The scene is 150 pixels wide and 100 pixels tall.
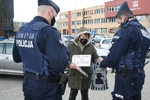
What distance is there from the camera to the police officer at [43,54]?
2.25 metres

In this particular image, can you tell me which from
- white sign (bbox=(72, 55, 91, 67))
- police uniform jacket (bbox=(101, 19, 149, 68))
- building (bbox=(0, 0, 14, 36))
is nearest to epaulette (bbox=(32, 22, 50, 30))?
police uniform jacket (bbox=(101, 19, 149, 68))

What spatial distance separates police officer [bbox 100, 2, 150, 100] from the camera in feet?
9.25

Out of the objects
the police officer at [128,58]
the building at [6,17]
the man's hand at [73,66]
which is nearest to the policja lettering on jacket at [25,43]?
the police officer at [128,58]

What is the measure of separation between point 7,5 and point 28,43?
1901 inches

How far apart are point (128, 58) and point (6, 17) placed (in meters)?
49.4

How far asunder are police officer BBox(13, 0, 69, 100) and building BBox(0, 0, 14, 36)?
143 ft

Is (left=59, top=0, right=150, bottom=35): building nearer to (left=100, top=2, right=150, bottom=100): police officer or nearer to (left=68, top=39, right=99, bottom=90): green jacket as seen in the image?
(left=68, top=39, right=99, bottom=90): green jacket

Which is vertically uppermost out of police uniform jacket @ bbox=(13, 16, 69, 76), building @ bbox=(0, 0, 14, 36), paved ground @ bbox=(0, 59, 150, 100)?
building @ bbox=(0, 0, 14, 36)

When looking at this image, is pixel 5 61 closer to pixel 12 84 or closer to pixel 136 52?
pixel 12 84

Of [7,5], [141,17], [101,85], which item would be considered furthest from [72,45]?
[141,17]

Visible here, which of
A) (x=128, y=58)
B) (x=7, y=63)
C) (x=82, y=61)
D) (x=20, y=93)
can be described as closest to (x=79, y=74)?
(x=82, y=61)

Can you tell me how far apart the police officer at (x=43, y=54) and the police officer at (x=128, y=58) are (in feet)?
2.72

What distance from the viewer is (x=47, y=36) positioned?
2242 mm

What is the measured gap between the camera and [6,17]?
1909 inches
